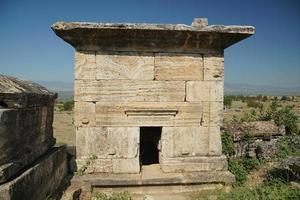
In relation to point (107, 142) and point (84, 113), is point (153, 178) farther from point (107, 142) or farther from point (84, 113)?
point (84, 113)

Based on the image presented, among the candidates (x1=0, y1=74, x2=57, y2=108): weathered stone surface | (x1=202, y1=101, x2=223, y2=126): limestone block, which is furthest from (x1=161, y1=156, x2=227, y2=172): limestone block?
(x1=0, y1=74, x2=57, y2=108): weathered stone surface

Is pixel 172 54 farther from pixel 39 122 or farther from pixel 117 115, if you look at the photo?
pixel 39 122

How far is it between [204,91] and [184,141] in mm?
1023

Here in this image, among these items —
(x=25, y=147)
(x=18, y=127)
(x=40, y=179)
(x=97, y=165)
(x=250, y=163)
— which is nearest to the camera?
(x=18, y=127)

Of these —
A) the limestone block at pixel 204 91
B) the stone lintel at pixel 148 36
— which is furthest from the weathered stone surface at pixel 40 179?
the limestone block at pixel 204 91

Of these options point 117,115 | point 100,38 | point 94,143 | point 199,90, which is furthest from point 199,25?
point 94,143

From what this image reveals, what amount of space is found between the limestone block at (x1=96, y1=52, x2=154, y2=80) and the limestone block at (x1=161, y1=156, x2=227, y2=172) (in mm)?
1632

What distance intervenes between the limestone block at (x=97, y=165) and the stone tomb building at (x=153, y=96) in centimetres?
2

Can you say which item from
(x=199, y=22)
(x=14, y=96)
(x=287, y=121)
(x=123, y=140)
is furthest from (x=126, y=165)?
(x=287, y=121)

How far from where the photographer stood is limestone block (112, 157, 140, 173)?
550cm

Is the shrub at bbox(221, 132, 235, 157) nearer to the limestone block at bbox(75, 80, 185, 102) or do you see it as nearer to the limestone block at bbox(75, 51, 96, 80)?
the limestone block at bbox(75, 80, 185, 102)

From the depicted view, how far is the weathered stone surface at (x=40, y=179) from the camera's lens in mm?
3271

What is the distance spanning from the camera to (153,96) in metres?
5.51

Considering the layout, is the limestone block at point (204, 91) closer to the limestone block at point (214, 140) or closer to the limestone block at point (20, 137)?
the limestone block at point (214, 140)
